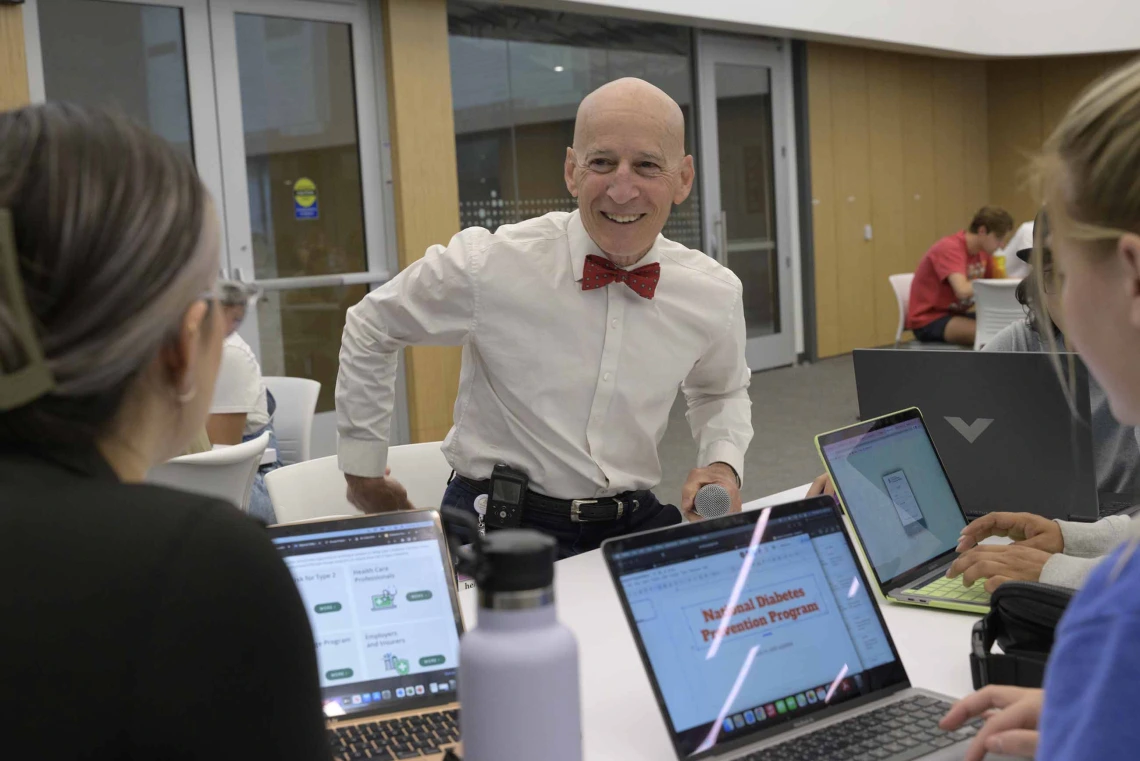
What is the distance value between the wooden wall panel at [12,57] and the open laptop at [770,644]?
4535 millimetres

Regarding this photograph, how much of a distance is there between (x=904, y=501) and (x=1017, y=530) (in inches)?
7.7

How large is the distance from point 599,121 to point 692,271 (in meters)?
0.40

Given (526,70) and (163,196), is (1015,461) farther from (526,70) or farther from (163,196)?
(526,70)

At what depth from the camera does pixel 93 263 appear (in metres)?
0.75

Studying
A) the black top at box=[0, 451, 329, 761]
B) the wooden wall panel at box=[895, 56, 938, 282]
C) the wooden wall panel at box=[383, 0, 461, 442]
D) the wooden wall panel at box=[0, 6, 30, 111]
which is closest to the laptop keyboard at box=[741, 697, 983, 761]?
the black top at box=[0, 451, 329, 761]

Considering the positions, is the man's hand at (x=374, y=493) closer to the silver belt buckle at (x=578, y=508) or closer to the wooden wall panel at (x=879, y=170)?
the silver belt buckle at (x=578, y=508)

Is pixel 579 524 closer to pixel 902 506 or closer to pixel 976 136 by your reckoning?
pixel 902 506

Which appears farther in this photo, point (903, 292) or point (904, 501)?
point (903, 292)

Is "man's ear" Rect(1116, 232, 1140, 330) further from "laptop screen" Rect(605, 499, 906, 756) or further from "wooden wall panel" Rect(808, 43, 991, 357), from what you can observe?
"wooden wall panel" Rect(808, 43, 991, 357)

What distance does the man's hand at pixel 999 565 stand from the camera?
175 cm

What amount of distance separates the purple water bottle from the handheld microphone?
52.6 inches

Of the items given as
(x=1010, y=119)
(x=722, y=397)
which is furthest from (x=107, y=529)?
(x=1010, y=119)

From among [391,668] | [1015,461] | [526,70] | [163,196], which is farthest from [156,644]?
[526,70]

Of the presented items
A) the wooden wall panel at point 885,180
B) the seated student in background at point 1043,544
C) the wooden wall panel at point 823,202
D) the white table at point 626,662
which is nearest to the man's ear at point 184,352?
the white table at point 626,662
